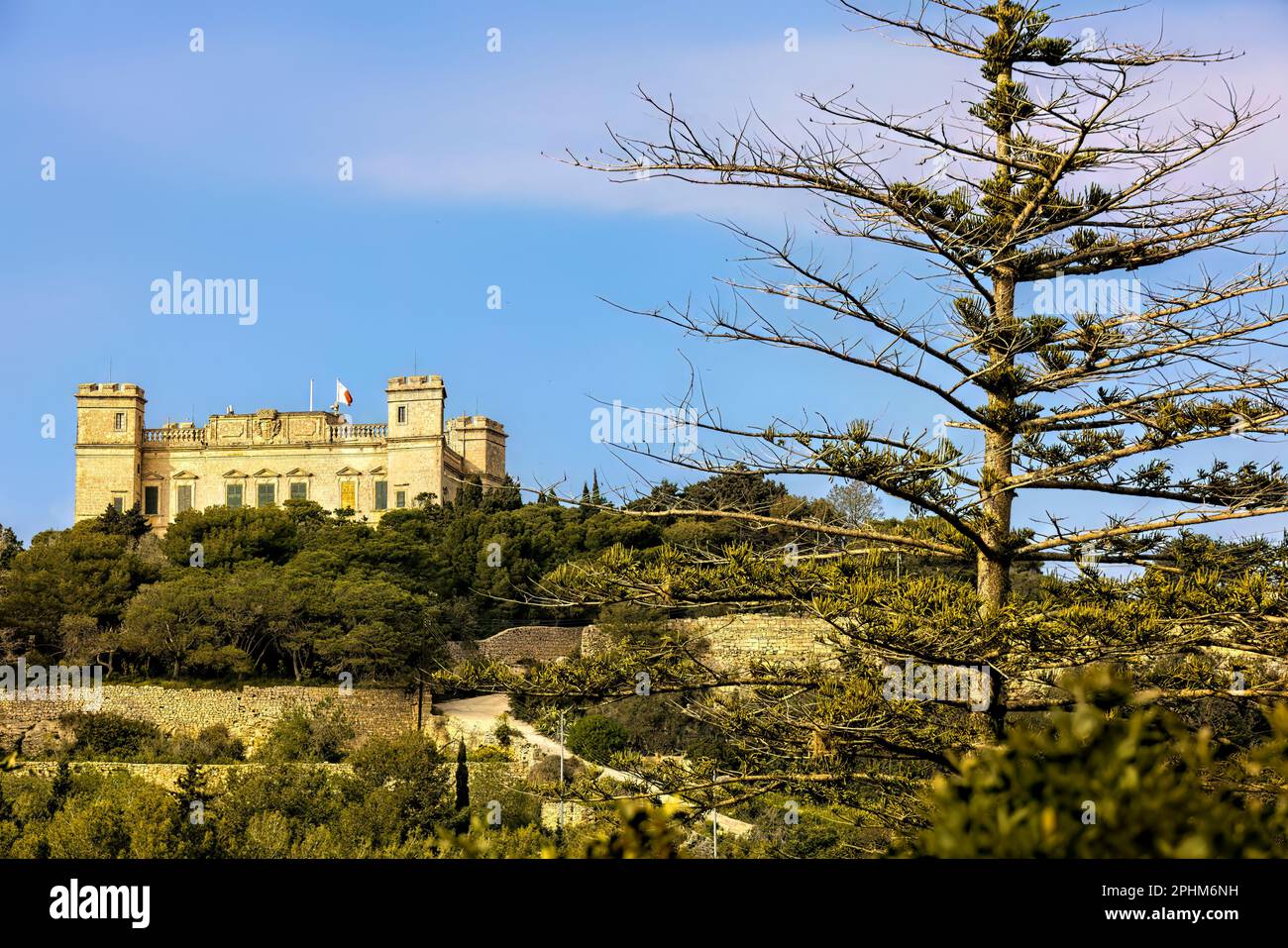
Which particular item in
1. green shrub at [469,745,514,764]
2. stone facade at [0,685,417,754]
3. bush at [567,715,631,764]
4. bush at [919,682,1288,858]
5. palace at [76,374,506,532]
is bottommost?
green shrub at [469,745,514,764]

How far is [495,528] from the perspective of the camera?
3084 cm

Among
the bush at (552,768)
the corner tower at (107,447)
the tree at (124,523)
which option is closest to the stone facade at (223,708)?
the bush at (552,768)

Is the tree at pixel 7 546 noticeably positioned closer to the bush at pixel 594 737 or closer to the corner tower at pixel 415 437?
the corner tower at pixel 415 437

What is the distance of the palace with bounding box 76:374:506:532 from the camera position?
125ft

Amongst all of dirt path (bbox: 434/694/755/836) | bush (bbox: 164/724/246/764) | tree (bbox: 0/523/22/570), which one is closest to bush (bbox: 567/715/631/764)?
dirt path (bbox: 434/694/755/836)

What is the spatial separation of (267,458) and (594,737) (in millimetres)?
21030

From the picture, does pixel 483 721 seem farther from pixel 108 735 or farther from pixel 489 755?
pixel 108 735

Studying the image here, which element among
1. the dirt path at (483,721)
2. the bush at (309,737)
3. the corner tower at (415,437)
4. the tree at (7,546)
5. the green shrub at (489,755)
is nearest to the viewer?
the green shrub at (489,755)

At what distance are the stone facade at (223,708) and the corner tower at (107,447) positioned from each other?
16066mm

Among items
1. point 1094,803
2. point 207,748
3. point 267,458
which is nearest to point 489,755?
point 207,748

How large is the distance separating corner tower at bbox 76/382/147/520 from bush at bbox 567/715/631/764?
70.1 feet

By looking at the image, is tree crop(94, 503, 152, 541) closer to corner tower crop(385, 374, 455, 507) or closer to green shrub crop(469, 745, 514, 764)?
corner tower crop(385, 374, 455, 507)

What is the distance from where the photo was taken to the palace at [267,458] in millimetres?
38031

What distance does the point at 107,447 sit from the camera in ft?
128
